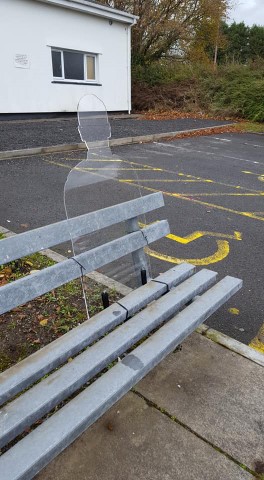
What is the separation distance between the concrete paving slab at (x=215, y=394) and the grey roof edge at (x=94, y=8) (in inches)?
530

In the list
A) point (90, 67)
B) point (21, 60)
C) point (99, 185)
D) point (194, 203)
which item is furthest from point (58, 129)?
point (99, 185)

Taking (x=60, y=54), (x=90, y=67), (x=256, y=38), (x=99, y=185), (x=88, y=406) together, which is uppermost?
(x=256, y=38)

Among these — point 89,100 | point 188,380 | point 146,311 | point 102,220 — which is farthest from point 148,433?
point 89,100

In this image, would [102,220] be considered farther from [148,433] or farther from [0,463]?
[0,463]

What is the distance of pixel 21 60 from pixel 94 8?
12.5 feet

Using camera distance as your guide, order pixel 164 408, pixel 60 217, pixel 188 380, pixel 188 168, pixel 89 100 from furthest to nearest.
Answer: pixel 188 168 → pixel 60 217 → pixel 89 100 → pixel 188 380 → pixel 164 408

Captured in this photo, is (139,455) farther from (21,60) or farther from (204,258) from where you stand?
(21,60)

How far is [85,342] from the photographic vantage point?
74.3 inches

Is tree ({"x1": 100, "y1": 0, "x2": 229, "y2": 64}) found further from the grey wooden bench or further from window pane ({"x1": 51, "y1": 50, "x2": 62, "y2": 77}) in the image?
the grey wooden bench

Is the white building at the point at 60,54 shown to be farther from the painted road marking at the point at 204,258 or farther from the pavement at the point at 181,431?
the pavement at the point at 181,431

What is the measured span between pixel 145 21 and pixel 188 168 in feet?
49.6

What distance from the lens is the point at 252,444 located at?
1.76m

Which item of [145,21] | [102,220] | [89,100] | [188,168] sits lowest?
[188,168]

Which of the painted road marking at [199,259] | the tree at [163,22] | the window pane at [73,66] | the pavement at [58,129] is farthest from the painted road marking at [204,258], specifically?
the tree at [163,22]
